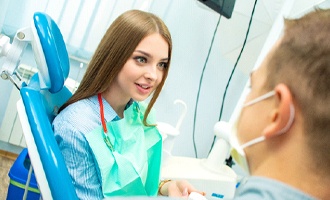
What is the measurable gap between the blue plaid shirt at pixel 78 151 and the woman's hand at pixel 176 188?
0.88 ft

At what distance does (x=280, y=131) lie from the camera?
0.49 meters

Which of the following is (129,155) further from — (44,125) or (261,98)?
(261,98)

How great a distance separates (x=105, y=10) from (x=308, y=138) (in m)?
1.90

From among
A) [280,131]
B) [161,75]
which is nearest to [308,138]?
[280,131]

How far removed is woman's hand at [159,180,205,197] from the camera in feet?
3.69

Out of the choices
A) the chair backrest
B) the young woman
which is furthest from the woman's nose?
the chair backrest

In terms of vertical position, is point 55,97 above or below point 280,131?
below

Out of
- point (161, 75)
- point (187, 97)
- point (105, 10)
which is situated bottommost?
point (187, 97)

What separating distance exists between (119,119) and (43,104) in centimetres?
32

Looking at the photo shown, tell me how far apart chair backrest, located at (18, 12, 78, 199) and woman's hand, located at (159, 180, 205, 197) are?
41 cm

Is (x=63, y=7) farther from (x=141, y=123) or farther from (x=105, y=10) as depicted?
(x=141, y=123)

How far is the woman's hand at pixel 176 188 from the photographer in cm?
112

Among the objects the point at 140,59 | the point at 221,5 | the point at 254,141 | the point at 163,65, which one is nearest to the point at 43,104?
the point at 140,59

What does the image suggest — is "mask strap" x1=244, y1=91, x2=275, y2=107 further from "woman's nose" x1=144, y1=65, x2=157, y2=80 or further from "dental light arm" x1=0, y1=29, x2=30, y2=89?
"dental light arm" x1=0, y1=29, x2=30, y2=89
